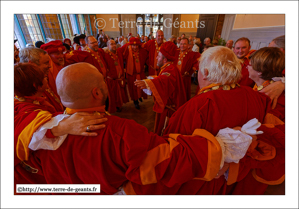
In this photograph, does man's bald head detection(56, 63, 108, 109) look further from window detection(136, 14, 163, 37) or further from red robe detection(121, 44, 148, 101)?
window detection(136, 14, 163, 37)

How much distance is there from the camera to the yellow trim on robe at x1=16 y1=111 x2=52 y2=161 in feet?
2.52

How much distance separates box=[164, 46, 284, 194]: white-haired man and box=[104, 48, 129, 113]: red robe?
2847 millimetres

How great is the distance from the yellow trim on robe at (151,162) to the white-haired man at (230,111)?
1.13 feet

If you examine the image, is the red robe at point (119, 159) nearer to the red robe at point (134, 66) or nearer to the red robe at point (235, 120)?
the red robe at point (235, 120)

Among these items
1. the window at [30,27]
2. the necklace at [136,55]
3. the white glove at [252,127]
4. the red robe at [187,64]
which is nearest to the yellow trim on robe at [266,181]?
the white glove at [252,127]

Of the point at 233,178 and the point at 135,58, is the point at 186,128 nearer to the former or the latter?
the point at 233,178

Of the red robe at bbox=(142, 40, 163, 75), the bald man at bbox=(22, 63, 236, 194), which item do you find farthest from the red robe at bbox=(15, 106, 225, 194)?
the red robe at bbox=(142, 40, 163, 75)

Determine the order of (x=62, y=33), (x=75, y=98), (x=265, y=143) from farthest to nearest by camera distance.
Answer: (x=62, y=33)
(x=265, y=143)
(x=75, y=98)

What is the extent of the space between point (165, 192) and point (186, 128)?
0.56m

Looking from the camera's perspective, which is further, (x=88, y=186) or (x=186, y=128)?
(x=186, y=128)

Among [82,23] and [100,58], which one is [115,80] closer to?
[100,58]

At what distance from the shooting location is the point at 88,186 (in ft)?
2.99

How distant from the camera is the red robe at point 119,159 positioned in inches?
31.0

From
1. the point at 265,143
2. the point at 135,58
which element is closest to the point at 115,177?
the point at 265,143
